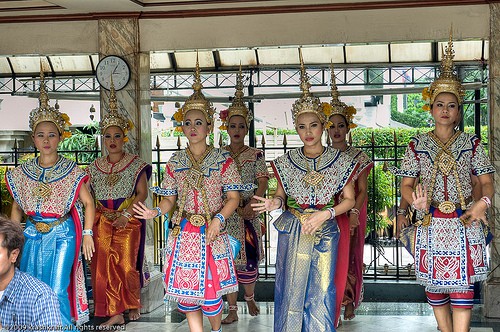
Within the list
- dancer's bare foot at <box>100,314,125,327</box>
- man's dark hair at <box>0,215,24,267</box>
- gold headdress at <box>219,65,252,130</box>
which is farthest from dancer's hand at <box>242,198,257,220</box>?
man's dark hair at <box>0,215,24,267</box>

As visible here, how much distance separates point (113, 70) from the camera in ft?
26.3

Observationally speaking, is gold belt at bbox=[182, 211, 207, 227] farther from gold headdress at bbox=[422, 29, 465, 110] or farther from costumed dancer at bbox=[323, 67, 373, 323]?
gold headdress at bbox=[422, 29, 465, 110]

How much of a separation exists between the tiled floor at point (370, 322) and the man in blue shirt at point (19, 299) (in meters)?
3.89

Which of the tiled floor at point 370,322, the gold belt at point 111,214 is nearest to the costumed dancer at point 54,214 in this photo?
the gold belt at point 111,214

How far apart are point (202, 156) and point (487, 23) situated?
9.62 feet

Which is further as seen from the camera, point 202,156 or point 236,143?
point 236,143

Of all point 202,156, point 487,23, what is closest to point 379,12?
point 487,23

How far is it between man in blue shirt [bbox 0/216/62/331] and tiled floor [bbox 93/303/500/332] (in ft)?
12.8

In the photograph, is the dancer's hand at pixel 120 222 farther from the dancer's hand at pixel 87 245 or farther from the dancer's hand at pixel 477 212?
the dancer's hand at pixel 477 212

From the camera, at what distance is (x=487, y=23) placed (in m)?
7.32

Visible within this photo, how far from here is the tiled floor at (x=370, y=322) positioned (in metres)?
6.96

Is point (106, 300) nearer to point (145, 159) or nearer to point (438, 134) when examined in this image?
point (145, 159)

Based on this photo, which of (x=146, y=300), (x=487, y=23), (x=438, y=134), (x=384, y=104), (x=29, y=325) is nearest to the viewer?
(x=29, y=325)

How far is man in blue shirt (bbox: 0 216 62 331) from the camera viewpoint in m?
3.16
